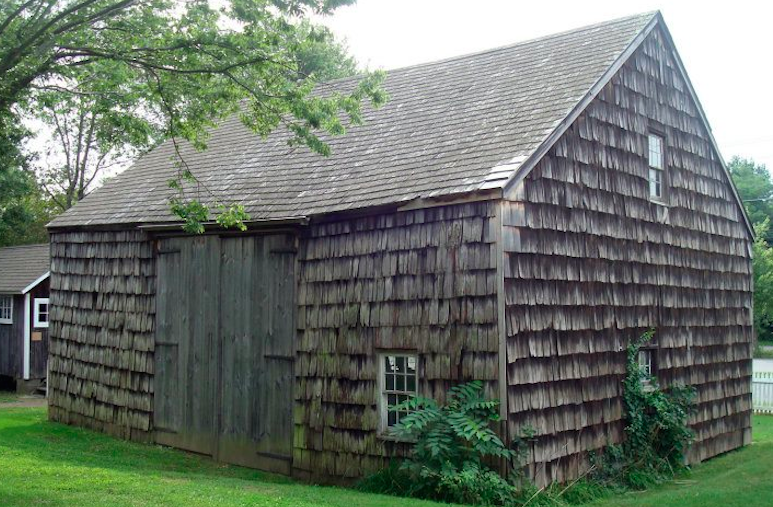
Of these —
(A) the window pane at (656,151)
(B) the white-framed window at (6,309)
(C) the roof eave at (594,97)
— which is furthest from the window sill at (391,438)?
A: (B) the white-framed window at (6,309)

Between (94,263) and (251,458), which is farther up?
(94,263)

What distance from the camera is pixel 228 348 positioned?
50.5ft

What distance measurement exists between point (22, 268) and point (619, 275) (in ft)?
77.4

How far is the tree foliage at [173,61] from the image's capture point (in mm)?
11219

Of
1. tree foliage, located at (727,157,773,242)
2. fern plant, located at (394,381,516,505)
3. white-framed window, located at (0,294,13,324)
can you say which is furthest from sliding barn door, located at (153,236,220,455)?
tree foliage, located at (727,157,773,242)

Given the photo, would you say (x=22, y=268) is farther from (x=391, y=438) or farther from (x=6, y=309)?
(x=391, y=438)

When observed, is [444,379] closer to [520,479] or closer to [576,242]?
[520,479]

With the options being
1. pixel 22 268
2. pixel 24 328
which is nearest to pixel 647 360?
pixel 24 328

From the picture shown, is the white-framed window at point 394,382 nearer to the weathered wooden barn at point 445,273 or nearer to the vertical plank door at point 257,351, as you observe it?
the weathered wooden barn at point 445,273

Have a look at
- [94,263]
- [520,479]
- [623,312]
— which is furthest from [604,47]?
[94,263]

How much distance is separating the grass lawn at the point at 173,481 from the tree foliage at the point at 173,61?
13.0ft

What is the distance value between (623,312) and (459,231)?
3847 millimetres

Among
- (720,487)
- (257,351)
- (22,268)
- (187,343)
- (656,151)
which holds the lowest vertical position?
(720,487)

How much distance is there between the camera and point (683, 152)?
16.4 m
